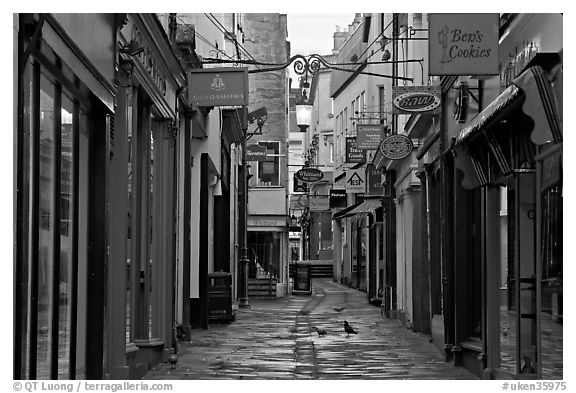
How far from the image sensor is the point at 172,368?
13133mm

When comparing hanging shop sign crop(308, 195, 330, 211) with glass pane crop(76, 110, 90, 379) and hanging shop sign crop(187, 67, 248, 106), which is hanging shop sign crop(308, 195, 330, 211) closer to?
hanging shop sign crop(187, 67, 248, 106)

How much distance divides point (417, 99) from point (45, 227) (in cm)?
964

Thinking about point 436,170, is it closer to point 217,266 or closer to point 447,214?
point 447,214

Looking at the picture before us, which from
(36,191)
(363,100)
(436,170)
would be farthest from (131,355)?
(363,100)

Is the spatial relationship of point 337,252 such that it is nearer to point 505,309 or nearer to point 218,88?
point 218,88

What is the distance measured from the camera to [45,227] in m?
7.72

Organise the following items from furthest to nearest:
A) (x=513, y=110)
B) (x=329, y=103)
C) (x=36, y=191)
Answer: (x=329, y=103), (x=513, y=110), (x=36, y=191)

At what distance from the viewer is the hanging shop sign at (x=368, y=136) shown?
28031mm

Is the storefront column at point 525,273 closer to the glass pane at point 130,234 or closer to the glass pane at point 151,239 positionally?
the glass pane at point 130,234

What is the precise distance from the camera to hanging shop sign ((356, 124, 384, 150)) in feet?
92.0

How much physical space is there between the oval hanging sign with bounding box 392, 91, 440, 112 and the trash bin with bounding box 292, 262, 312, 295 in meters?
20.7

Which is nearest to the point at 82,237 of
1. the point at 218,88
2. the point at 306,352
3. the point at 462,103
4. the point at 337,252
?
the point at 462,103
